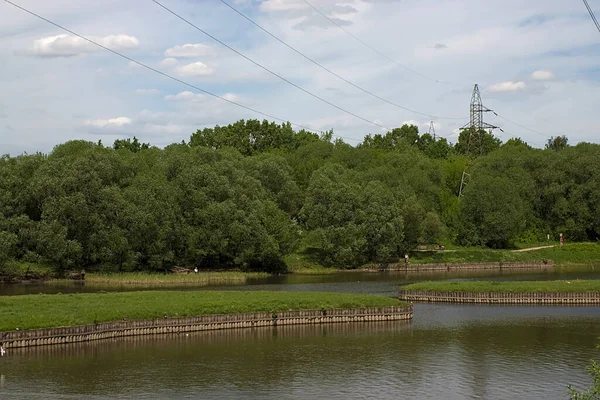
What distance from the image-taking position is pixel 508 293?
88.3 metres

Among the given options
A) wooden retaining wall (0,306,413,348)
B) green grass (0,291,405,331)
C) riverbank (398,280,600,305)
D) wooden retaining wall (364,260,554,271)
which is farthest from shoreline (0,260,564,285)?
wooden retaining wall (0,306,413,348)

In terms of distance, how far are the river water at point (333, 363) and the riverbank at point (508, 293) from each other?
31.1 ft

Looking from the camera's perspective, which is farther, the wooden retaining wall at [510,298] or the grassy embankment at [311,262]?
the grassy embankment at [311,262]

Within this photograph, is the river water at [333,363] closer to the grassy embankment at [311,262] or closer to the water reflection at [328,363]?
the water reflection at [328,363]

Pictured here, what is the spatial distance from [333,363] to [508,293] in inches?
1506

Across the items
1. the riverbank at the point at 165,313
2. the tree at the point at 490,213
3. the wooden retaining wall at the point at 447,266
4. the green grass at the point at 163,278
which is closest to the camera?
the riverbank at the point at 165,313

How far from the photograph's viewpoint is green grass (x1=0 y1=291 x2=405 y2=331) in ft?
206

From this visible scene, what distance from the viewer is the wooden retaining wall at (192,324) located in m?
59.4

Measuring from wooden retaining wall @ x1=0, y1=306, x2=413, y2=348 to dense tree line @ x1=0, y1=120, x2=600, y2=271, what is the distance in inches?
1770

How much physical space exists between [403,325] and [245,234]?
49517mm

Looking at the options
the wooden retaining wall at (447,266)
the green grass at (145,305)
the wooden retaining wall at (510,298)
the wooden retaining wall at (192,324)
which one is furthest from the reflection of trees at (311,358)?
the wooden retaining wall at (447,266)

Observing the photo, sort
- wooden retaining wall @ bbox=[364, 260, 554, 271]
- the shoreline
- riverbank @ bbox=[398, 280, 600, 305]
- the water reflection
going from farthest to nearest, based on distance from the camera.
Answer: wooden retaining wall @ bbox=[364, 260, 554, 271]
the shoreline
riverbank @ bbox=[398, 280, 600, 305]
the water reflection

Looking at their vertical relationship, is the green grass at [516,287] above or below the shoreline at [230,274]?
below

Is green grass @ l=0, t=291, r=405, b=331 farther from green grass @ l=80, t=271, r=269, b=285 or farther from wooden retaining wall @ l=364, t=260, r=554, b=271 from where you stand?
wooden retaining wall @ l=364, t=260, r=554, b=271
